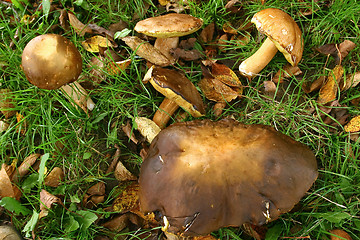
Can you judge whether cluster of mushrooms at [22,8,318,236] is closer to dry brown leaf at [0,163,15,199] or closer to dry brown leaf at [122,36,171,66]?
dry brown leaf at [122,36,171,66]

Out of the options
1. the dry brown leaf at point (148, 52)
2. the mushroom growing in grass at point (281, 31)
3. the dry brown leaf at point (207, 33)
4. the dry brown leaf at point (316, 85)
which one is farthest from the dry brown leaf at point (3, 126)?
the dry brown leaf at point (316, 85)

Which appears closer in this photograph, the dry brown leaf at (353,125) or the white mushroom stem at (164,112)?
the dry brown leaf at (353,125)

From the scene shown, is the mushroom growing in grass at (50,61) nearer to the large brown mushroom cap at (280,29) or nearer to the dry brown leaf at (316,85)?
the large brown mushroom cap at (280,29)

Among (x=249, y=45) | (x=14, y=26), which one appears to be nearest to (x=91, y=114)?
(x=14, y=26)

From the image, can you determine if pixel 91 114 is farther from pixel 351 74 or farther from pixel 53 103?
pixel 351 74

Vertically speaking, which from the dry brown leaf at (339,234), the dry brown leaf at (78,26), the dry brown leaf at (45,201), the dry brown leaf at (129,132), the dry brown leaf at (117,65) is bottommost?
the dry brown leaf at (339,234)
